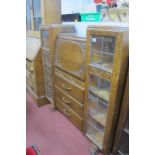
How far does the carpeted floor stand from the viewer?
1700mm

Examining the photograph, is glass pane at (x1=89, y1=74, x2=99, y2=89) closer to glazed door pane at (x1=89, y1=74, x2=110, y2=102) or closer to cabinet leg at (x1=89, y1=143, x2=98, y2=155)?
glazed door pane at (x1=89, y1=74, x2=110, y2=102)

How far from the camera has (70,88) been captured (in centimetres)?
181

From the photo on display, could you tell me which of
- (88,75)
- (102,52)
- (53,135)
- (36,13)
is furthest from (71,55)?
Result: (36,13)

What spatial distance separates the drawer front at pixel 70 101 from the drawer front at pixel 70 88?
0.19ft

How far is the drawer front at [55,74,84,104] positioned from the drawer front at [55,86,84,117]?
0.19 feet

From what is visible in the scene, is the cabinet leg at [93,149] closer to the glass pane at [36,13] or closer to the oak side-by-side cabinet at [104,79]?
A: the oak side-by-side cabinet at [104,79]

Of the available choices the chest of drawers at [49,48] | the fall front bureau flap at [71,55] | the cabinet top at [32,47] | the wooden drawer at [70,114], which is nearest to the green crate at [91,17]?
the chest of drawers at [49,48]

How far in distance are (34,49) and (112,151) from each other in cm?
184

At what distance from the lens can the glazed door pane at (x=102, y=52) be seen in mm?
1233

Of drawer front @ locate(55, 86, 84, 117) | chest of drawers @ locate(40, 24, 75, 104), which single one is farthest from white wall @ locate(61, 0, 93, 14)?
drawer front @ locate(55, 86, 84, 117)
